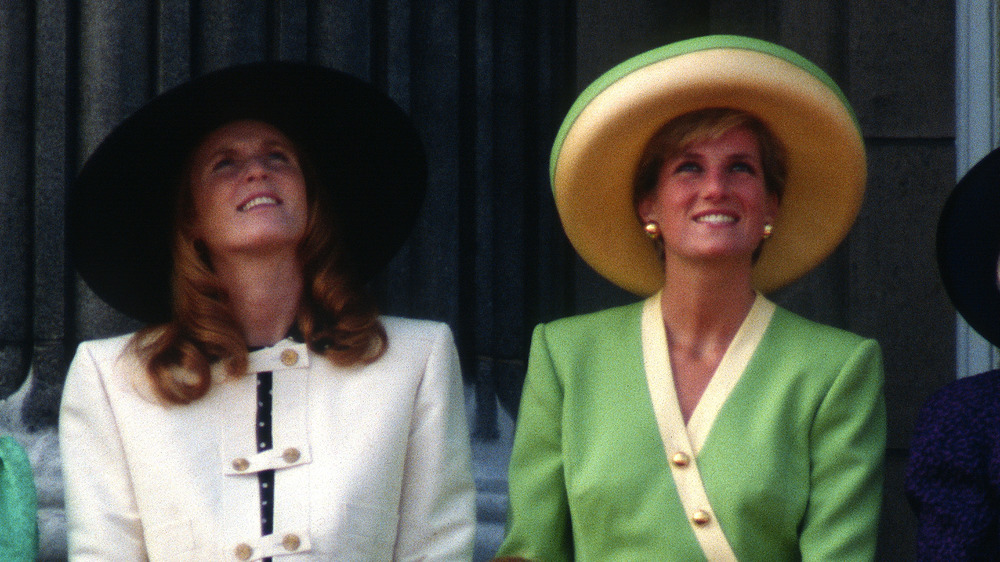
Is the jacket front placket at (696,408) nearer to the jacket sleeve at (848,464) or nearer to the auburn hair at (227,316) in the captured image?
the jacket sleeve at (848,464)

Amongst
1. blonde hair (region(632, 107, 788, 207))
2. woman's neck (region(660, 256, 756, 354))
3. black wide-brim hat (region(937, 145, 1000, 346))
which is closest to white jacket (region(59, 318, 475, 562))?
woman's neck (region(660, 256, 756, 354))

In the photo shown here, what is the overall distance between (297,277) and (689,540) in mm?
1192

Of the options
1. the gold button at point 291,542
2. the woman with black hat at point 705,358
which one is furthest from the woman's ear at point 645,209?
the gold button at point 291,542

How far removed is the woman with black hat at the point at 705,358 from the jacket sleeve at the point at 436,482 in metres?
0.15

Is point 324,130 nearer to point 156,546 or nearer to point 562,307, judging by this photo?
point 156,546

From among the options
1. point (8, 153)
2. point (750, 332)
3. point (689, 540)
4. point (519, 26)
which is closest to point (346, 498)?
point (689, 540)

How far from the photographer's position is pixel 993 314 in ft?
13.1

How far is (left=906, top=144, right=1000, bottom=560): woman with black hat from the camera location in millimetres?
A: 3768

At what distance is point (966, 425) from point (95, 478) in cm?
206

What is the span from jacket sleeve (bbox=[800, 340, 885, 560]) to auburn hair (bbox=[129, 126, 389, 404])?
1.10 meters

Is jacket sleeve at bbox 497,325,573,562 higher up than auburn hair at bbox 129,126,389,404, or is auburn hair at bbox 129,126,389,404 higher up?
auburn hair at bbox 129,126,389,404

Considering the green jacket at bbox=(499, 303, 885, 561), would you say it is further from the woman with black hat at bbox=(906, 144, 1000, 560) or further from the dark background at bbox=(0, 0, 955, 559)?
the dark background at bbox=(0, 0, 955, 559)

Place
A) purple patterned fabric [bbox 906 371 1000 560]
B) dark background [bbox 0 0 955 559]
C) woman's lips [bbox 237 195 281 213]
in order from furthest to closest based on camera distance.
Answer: dark background [bbox 0 0 955 559] → woman's lips [bbox 237 195 281 213] → purple patterned fabric [bbox 906 371 1000 560]

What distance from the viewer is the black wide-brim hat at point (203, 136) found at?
13.5ft
